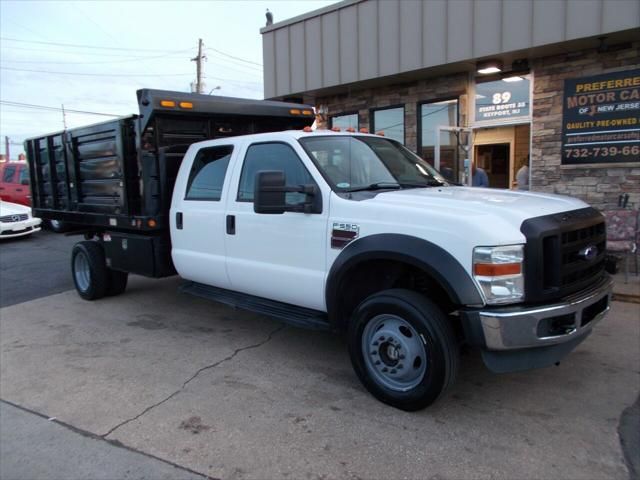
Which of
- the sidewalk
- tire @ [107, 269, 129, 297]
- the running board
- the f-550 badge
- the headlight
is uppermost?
the f-550 badge

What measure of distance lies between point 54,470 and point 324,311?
214 centimetres

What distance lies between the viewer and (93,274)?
6852 millimetres

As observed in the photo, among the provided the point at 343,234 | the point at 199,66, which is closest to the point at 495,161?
the point at 343,234

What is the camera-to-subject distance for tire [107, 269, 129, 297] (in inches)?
278

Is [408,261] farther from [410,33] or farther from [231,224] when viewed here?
[410,33]

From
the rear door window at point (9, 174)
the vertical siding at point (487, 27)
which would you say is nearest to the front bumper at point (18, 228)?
the rear door window at point (9, 174)

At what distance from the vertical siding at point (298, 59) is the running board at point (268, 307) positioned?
20.4 ft

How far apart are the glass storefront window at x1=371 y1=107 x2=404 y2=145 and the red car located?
10.6 metres

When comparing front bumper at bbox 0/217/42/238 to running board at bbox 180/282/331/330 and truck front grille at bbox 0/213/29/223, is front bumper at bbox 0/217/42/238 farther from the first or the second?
running board at bbox 180/282/331/330

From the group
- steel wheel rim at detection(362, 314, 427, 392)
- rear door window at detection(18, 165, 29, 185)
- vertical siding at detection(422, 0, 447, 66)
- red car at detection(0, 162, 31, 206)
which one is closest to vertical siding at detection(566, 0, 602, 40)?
vertical siding at detection(422, 0, 447, 66)

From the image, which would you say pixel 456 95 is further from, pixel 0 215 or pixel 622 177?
pixel 0 215

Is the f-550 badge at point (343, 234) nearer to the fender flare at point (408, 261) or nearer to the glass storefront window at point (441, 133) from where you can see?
the fender flare at point (408, 261)

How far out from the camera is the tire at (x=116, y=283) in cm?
705

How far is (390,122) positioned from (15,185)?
37.0 feet
